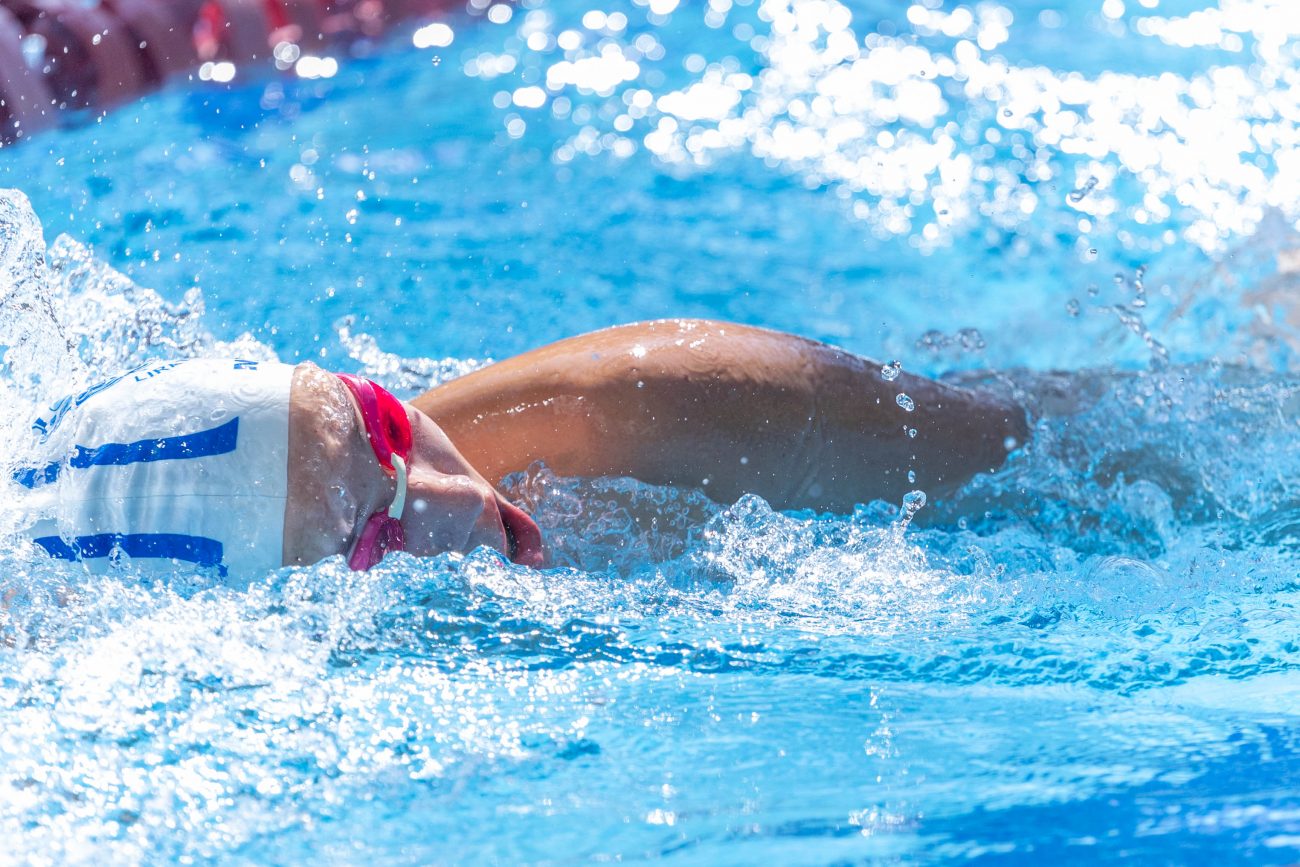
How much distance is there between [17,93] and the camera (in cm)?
395

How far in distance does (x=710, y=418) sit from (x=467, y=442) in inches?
13.8

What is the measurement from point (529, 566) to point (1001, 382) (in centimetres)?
92

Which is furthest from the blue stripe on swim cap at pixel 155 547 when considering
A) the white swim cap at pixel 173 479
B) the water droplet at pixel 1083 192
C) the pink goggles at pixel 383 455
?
the water droplet at pixel 1083 192

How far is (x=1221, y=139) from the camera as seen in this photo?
3619 mm

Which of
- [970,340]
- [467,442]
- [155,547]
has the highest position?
[155,547]

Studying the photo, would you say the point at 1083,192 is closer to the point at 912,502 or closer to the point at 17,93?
the point at 912,502

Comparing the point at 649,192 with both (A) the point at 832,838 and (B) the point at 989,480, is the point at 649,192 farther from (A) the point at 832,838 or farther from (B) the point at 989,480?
(A) the point at 832,838

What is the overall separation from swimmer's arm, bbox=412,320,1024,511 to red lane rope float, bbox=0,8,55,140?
251cm

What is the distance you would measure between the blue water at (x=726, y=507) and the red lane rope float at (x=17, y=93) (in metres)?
0.23

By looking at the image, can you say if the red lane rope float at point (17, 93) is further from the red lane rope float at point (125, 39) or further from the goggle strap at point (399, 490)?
the goggle strap at point (399, 490)

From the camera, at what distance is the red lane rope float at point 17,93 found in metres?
3.86

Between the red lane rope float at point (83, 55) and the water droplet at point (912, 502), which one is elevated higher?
the red lane rope float at point (83, 55)

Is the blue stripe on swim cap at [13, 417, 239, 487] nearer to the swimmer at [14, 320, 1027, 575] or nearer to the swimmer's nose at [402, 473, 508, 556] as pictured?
the swimmer at [14, 320, 1027, 575]

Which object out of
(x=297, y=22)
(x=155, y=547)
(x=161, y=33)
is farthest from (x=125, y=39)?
(x=155, y=547)
